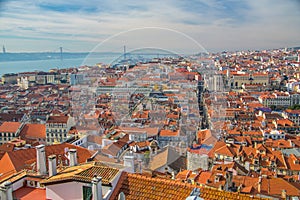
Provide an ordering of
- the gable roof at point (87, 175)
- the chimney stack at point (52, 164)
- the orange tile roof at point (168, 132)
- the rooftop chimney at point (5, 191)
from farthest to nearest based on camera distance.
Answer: the orange tile roof at point (168, 132) < the chimney stack at point (52, 164) < the gable roof at point (87, 175) < the rooftop chimney at point (5, 191)

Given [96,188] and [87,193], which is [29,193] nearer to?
[87,193]

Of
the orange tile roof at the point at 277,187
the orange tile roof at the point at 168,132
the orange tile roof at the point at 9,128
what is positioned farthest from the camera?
the orange tile roof at the point at 9,128

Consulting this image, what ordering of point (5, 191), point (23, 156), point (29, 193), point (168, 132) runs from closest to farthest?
1. point (5, 191)
2. point (29, 193)
3. point (168, 132)
4. point (23, 156)

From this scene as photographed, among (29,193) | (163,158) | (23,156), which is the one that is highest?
(29,193)

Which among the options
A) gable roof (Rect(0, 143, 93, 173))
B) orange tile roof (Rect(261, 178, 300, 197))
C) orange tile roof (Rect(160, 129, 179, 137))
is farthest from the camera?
orange tile roof (Rect(261, 178, 300, 197))

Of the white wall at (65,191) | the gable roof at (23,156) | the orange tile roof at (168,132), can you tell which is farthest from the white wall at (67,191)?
the gable roof at (23,156)

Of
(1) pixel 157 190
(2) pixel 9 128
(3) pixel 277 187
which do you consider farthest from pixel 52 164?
(2) pixel 9 128

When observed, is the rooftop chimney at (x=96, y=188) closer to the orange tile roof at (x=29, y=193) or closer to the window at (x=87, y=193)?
the window at (x=87, y=193)

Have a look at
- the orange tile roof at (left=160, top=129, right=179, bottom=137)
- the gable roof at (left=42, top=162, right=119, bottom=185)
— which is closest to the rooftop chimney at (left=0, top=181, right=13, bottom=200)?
the gable roof at (left=42, top=162, right=119, bottom=185)

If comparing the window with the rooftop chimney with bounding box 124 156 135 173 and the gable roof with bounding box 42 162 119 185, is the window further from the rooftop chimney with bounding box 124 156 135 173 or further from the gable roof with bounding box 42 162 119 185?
the rooftop chimney with bounding box 124 156 135 173

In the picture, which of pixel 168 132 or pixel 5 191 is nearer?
pixel 5 191

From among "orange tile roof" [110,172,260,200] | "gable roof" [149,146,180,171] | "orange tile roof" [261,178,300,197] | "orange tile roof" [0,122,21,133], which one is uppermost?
"orange tile roof" [110,172,260,200]
